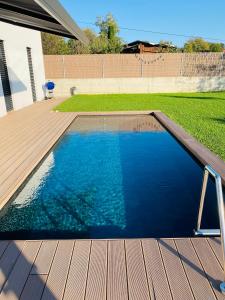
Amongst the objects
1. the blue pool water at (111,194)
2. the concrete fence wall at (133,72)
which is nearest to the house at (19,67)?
the concrete fence wall at (133,72)

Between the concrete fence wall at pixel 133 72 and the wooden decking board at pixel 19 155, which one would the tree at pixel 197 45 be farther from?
the wooden decking board at pixel 19 155

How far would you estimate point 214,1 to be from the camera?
24453 mm

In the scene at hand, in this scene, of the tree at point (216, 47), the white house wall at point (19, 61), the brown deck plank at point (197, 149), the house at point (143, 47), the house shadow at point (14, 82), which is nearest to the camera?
the brown deck plank at point (197, 149)

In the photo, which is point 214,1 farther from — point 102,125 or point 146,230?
point 146,230

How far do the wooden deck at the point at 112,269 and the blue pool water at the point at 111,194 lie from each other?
2.21 ft

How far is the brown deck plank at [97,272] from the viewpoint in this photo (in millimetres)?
1987

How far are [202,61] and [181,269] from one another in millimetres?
17200

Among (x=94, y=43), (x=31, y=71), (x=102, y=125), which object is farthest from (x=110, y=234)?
(x=94, y=43)

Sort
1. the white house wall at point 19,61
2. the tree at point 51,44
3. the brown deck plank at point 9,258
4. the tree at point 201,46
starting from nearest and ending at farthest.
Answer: the brown deck plank at point 9,258, the white house wall at point 19,61, the tree at point 51,44, the tree at point 201,46

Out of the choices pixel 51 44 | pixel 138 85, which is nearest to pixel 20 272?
pixel 138 85

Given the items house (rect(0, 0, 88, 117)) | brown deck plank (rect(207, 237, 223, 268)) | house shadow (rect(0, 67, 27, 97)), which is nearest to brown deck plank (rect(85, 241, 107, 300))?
brown deck plank (rect(207, 237, 223, 268))

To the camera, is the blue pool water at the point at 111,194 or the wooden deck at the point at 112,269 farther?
the blue pool water at the point at 111,194

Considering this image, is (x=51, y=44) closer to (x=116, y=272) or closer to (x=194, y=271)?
(x=116, y=272)

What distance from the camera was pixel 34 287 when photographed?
80.8 inches
